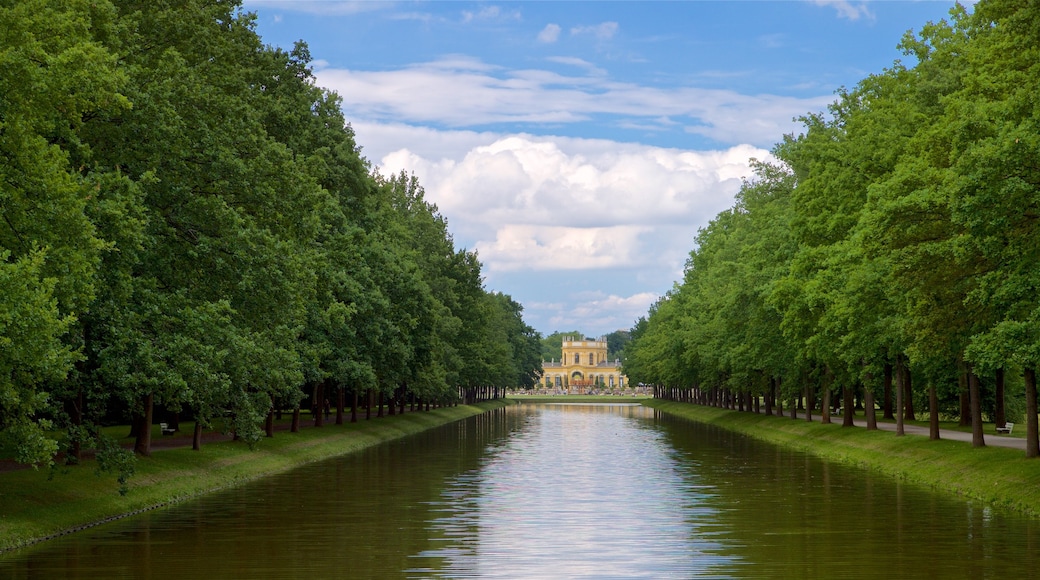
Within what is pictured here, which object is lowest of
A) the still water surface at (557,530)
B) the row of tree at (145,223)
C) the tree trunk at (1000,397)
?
the still water surface at (557,530)

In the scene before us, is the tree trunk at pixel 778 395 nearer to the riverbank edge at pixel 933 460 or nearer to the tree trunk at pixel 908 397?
the riverbank edge at pixel 933 460

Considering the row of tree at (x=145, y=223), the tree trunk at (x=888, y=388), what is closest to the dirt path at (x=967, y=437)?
the tree trunk at (x=888, y=388)

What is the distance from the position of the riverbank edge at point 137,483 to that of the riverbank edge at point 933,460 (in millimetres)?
24990

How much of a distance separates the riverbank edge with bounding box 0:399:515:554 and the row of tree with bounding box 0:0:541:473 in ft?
4.07

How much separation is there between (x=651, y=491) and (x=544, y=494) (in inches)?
151

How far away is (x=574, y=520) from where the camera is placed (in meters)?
34.0

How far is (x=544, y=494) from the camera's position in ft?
139

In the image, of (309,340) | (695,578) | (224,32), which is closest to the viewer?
(695,578)

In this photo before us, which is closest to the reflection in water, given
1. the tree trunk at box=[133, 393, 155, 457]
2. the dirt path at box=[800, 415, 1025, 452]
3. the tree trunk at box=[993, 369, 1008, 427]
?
the tree trunk at box=[133, 393, 155, 457]

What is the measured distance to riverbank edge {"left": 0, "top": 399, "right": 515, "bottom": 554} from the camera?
30203 millimetres

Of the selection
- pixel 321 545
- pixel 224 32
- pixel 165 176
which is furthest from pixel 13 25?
pixel 224 32

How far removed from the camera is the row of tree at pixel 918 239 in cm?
3222

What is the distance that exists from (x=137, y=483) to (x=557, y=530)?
557 inches

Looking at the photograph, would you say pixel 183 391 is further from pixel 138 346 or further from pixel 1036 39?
pixel 1036 39
